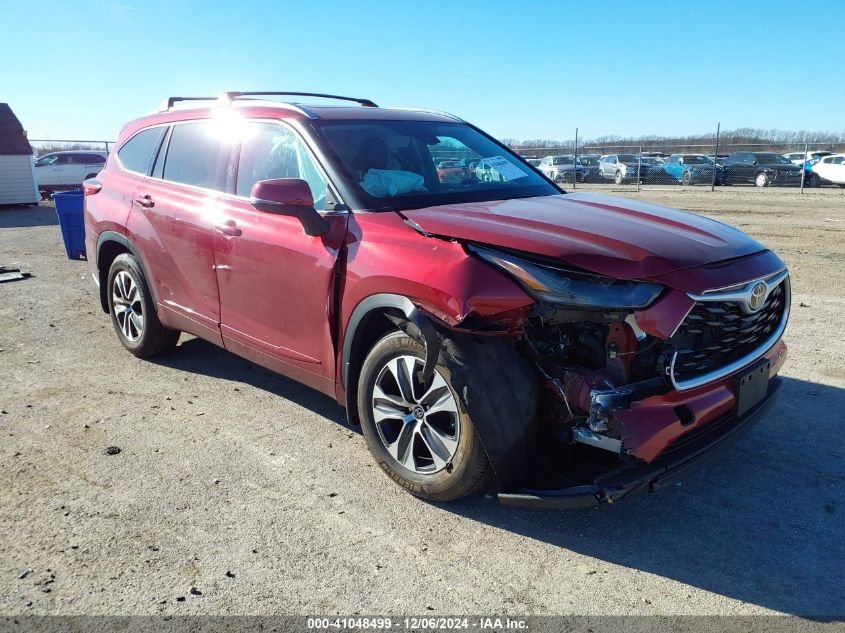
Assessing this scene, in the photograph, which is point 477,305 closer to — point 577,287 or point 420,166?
point 577,287

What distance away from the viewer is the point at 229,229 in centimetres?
420

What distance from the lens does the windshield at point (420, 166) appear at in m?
3.78

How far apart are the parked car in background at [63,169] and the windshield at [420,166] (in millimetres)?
24670

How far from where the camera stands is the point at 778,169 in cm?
2633

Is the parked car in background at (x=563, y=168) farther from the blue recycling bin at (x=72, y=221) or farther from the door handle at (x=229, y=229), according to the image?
the door handle at (x=229, y=229)

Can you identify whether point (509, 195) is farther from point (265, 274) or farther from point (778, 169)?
point (778, 169)

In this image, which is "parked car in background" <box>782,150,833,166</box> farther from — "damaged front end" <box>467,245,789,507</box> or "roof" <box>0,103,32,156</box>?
"roof" <box>0,103,32,156</box>

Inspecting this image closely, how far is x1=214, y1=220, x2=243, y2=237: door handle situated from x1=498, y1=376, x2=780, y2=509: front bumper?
2.28 meters

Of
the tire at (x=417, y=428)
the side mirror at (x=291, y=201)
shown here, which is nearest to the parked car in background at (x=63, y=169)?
the side mirror at (x=291, y=201)

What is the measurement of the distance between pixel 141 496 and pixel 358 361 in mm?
1286

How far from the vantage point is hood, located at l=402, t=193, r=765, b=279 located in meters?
2.86

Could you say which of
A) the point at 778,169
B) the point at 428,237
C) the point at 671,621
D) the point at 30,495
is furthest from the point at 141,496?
the point at 778,169

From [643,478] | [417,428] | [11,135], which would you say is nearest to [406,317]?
[417,428]

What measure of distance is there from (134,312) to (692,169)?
27.2 metres
